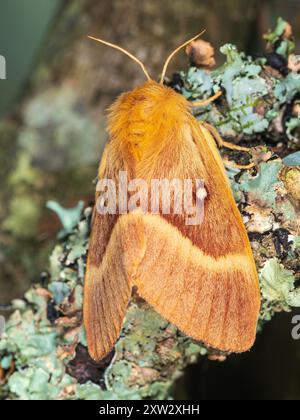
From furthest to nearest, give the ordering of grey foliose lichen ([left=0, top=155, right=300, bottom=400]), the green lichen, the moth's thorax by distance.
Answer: the green lichen → the moth's thorax → grey foliose lichen ([left=0, top=155, right=300, bottom=400])

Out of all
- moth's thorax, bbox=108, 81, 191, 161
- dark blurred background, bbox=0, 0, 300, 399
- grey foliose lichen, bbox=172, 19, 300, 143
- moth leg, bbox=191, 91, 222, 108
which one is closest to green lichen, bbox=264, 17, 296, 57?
grey foliose lichen, bbox=172, 19, 300, 143

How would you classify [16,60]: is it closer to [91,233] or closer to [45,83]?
[45,83]

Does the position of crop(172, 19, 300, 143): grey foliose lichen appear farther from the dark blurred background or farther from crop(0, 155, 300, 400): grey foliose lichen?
the dark blurred background

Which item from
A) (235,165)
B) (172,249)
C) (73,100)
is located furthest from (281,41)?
(73,100)

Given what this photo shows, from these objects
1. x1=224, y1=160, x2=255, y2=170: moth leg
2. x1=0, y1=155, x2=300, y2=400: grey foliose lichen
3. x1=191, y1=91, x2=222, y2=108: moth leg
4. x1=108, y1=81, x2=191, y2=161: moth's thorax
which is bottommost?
x1=0, y1=155, x2=300, y2=400: grey foliose lichen

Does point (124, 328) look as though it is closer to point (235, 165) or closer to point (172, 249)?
point (172, 249)
